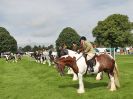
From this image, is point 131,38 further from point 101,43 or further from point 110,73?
point 110,73

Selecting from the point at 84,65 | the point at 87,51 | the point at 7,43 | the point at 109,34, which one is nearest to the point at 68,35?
the point at 109,34

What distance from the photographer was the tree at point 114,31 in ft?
410

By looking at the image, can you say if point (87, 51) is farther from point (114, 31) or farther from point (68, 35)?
point (68, 35)

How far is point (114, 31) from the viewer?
125m

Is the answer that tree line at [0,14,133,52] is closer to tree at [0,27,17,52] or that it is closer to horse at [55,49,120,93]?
tree at [0,27,17,52]

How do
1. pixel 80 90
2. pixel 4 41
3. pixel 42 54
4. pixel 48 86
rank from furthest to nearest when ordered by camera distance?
pixel 4 41
pixel 42 54
pixel 48 86
pixel 80 90

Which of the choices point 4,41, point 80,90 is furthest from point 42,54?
point 4,41

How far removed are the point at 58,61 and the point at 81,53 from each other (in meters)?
1.30

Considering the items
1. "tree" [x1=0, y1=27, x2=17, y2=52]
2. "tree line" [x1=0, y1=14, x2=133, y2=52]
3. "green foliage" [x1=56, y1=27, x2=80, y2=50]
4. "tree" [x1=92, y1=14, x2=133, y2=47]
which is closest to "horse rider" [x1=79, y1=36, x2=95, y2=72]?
"tree line" [x1=0, y1=14, x2=133, y2=52]

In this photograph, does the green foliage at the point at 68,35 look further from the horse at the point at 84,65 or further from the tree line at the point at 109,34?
the horse at the point at 84,65

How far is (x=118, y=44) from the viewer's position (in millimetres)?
126312

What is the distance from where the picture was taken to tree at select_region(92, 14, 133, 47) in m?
125

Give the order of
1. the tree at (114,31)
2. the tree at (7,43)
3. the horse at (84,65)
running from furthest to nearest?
the tree at (7,43)
the tree at (114,31)
the horse at (84,65)

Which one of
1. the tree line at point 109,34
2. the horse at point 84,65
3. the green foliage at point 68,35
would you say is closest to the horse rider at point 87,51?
the horse at point 84,65
